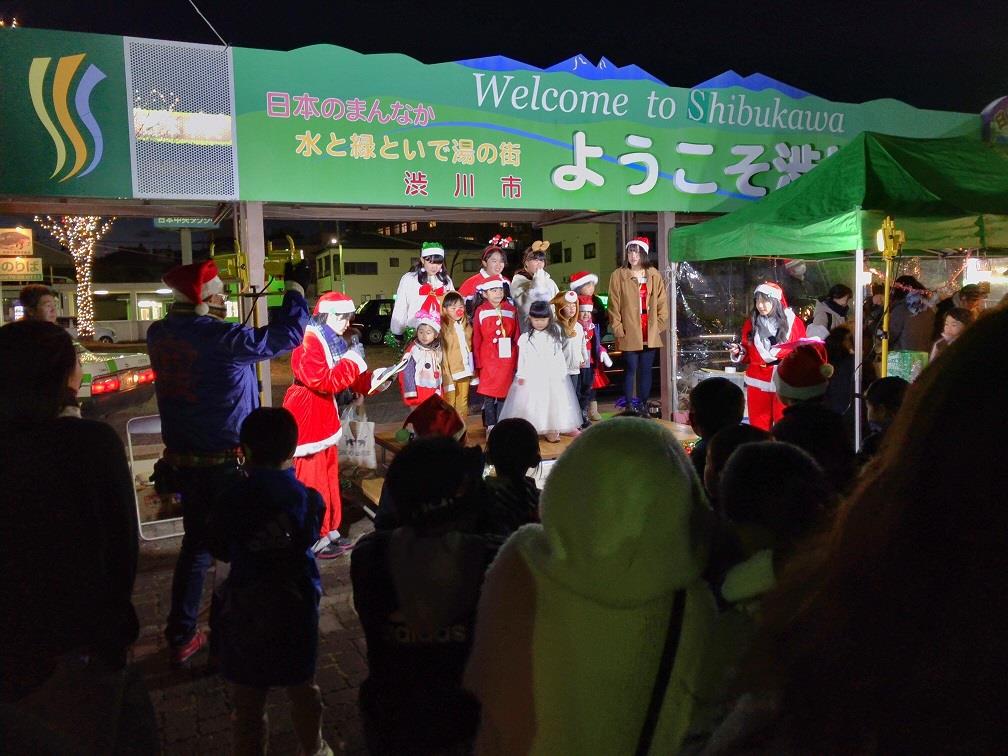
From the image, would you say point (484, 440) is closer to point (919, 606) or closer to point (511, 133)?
point (511, 133)

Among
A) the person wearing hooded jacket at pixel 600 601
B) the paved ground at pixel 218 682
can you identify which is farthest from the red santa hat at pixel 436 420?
the person wearing hooded jacket at pixel 600 601

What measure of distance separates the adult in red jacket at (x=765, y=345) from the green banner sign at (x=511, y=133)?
224cm

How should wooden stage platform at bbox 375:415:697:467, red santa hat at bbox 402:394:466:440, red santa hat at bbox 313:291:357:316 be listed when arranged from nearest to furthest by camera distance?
red santa hat at bbox 402:394:466:440 < red santa hat at bbox 313:291:357:316 < wooden stage platform at bbox 375:415:697:467

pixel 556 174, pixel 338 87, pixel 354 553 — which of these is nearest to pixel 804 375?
pixel 354 553

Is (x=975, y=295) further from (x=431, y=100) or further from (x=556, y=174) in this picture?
(x=431, y=100)

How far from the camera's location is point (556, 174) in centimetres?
859

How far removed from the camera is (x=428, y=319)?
746 centimetres

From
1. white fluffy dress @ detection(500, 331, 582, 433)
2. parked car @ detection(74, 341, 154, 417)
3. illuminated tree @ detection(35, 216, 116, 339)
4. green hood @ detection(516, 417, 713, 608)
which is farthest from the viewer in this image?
illuminated tree @ detection(35, 216, 116, 339)

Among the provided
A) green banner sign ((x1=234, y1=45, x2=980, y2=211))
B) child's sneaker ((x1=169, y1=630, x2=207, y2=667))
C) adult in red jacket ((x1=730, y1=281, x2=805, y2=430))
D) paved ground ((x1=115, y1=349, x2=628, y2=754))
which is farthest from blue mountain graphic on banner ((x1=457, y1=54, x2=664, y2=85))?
child's sneaker ((x1=169, y1=630, x2=207, y2=667))

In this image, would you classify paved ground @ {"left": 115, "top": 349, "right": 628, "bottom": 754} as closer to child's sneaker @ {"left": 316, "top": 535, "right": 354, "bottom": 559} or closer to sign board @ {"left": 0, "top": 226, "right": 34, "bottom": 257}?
child's sneaker @ {"left": 316, "top": 535, "right": 354, "bottom": 559}

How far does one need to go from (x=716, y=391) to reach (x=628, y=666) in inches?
90.6

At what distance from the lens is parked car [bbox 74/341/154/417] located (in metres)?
7.79

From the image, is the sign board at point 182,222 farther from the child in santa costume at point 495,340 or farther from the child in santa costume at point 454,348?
the child in santa costume at point 495,340

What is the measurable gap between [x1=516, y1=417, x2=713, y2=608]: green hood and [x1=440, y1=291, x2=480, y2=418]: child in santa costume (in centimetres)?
649
